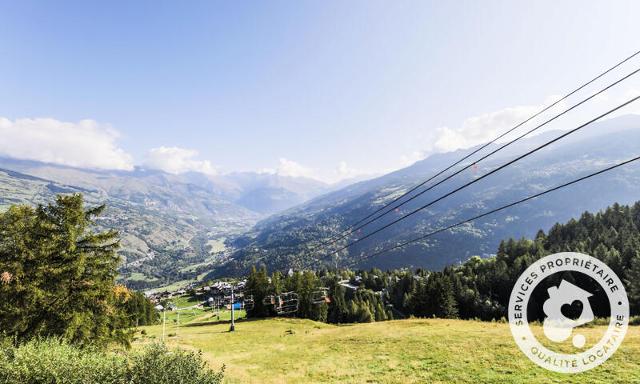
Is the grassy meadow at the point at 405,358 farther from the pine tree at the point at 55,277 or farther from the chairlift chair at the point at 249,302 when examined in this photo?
the chairlift chair at the point at 249,302

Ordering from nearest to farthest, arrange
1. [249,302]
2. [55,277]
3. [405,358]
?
[55,277] < [405,358] < [249,302]

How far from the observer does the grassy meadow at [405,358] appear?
24.3 metres

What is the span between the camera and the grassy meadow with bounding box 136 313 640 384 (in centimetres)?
2430

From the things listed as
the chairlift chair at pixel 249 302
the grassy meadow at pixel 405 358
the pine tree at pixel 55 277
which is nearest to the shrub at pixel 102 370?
the pine tree at pixel 55 277

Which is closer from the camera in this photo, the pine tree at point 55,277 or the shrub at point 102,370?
the shrub at point 102,370

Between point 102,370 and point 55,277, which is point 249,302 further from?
point 102,370

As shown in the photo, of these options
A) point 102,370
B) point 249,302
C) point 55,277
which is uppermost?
point 55,277

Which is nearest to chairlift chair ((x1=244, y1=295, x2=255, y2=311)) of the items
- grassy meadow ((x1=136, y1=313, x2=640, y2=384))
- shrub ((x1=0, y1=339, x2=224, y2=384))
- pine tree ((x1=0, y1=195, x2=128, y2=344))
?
grassy meadow ((x1=136, y1=313, x2=640, y2=384))

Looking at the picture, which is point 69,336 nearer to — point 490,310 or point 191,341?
point 191,341

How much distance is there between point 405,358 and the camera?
111 feet

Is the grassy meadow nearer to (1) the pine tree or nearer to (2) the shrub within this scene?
(1) the pine tree

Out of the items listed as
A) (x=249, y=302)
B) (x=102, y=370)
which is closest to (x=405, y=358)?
(x=102, y=370)

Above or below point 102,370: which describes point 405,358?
below

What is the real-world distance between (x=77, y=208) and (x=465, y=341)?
45193 mm
